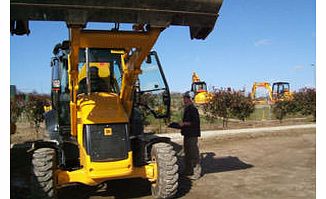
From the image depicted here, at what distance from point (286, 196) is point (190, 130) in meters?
2.64

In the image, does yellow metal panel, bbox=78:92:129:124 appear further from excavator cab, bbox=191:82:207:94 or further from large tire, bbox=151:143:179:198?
excavator cab, bbox=191:82:207:94

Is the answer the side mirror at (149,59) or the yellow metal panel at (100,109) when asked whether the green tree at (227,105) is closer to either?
the side mirror at (149,59)

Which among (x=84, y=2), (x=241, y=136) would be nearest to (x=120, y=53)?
(x=84, y=2)

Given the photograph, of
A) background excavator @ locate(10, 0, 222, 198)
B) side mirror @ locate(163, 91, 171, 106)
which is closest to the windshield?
background excavator @ locate(10, 0, 222, 198)

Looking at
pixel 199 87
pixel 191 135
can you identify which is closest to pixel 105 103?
pixel 191 135

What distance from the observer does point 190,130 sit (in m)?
8.88

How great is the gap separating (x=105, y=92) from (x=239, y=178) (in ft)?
11.9

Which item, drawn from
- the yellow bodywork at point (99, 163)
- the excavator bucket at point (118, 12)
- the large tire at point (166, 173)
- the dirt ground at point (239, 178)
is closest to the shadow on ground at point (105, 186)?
the dirt ground at point (239, 178)

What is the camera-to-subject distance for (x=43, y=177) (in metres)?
6.18

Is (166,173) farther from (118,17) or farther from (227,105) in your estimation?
(227,105)

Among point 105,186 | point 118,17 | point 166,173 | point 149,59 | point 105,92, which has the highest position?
point 118,17

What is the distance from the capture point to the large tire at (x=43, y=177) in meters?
6.16

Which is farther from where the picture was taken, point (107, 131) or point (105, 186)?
point (105, 186)
